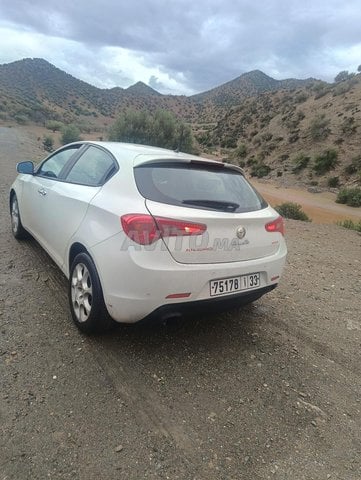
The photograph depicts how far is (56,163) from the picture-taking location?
425 centimetres

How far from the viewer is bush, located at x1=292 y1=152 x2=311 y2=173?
26.3 meters

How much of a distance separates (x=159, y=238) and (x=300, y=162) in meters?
26.5

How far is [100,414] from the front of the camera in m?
2.26

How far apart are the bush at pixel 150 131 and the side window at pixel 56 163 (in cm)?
2886

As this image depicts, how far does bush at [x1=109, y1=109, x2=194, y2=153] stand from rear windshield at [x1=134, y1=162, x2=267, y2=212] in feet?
99.0

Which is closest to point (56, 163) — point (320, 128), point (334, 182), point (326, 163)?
point (334, 182)

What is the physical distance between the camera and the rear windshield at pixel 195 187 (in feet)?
8.80

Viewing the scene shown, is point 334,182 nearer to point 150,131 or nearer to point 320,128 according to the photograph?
point 320,128

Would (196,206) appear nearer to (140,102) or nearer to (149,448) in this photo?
(149,448)

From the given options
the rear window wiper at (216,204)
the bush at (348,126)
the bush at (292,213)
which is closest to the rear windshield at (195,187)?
the rear window wiper at (216,204)

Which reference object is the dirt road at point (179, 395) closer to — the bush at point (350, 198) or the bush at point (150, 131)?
the bush at point (350, 198)

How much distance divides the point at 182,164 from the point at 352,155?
25.5 metres

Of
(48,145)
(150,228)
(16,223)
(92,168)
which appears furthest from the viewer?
(48,145)

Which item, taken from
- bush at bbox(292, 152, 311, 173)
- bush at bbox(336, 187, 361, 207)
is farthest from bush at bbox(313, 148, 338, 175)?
bush at bbox(336, 187, 361, 207)
